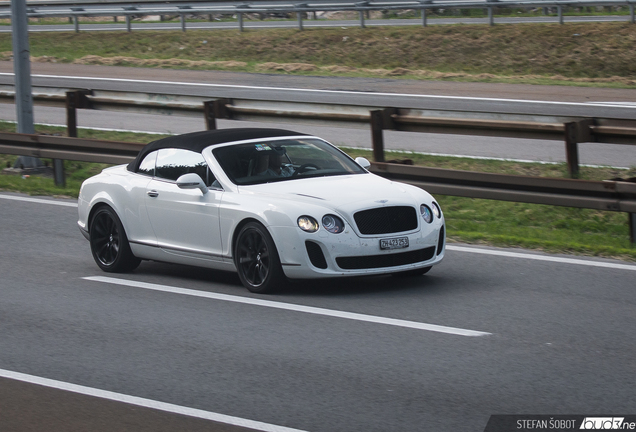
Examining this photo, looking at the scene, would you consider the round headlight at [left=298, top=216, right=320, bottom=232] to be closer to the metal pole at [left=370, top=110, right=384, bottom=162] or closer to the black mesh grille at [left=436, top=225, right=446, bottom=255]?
the black mesh grille at [left=436, top=225, right=446, bottom=255]

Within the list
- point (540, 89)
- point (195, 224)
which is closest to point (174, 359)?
point (195, 224)

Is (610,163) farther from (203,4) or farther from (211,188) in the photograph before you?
(203,4)

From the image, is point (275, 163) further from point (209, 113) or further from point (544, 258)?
point (209, 113)

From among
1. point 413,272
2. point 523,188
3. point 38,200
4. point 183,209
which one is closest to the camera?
point 413,272

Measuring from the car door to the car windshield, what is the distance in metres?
0.23

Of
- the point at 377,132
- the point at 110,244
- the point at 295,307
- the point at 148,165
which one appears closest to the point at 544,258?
the point at 295,307

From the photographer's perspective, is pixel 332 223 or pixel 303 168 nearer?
Answer: pixel 332 223

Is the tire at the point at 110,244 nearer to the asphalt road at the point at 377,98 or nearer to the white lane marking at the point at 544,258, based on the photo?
the white lane marking at the point at 544,258

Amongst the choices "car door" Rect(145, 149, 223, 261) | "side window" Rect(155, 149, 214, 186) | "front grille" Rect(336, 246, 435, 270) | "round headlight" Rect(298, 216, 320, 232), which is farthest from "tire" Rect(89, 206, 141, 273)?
"front grille" Rect(336, 246, 435, 270)

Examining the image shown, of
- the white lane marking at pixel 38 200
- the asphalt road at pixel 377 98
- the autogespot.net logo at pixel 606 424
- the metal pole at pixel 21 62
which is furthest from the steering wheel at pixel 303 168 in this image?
the metal pole at pixel 21 62

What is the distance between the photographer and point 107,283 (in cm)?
953

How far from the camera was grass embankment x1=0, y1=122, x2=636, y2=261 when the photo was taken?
10.7 m

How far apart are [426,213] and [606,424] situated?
3.70m

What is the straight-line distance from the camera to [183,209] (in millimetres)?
9336
